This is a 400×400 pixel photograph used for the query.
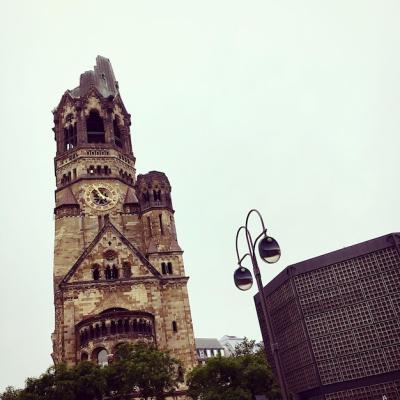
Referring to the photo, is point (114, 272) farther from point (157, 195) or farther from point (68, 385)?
point (68, 385)

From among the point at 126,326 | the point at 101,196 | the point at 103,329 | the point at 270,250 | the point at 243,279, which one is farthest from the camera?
the point at 101,196

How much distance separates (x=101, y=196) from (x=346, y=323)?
115ft

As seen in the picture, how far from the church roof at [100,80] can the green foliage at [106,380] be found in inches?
1802

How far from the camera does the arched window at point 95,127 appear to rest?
71625 mm

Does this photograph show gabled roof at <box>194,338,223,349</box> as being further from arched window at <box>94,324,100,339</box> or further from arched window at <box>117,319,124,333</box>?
arched window at <box>94,324,100,339</box>

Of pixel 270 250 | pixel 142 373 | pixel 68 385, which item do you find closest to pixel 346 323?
pixel 142 373

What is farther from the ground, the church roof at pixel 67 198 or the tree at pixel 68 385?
the church roof at pixel 67 198

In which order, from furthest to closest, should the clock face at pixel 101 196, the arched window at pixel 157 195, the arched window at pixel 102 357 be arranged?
the arched window at pixel 157 195 → the clock face at pixel 101 196 → the arched window at pixel 102 357

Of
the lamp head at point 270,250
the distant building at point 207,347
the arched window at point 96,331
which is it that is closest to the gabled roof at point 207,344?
the distant building at point 207,347

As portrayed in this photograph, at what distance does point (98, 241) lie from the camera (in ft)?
191

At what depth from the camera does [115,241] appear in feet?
192

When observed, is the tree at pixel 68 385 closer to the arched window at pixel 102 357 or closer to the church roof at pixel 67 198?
the arched window at pixel 102 357

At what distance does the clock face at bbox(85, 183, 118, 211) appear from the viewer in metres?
63.6

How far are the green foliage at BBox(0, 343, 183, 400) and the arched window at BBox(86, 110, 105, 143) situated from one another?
38.8 m
